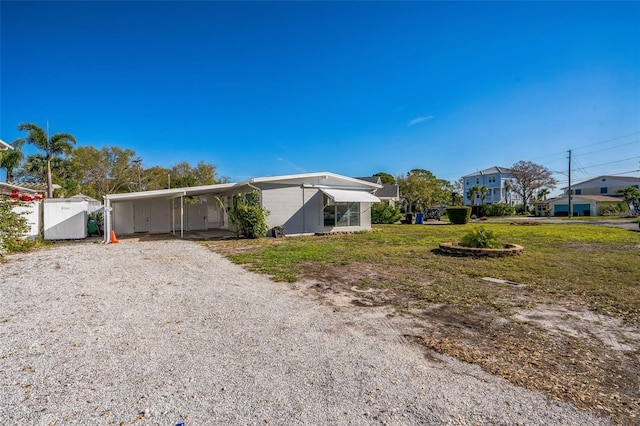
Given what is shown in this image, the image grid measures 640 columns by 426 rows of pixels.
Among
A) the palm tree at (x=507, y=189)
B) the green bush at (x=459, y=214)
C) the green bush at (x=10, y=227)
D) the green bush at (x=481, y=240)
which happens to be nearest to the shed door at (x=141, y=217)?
the green bush at (x=10, y=227)

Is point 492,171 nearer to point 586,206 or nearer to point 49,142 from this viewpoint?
point 586,206

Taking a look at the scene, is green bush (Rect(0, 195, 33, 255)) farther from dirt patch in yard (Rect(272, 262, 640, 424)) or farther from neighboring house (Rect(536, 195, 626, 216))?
neighboring house (Rect(536, 195, 626, 216))

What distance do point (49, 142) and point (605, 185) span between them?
8190 cm

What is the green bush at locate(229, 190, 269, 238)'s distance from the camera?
50.8ft

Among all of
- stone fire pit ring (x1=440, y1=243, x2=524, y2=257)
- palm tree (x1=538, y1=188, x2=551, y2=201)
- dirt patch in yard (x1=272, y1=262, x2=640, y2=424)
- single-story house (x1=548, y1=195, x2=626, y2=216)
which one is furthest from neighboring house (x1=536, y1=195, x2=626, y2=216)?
dirt patch in yard (x1=272, y1=262, x2=640, y2=424)

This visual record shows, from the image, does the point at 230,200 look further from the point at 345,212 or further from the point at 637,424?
the point at 637,424

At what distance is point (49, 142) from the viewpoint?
84.2 ft

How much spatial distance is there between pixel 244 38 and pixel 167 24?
316 cm

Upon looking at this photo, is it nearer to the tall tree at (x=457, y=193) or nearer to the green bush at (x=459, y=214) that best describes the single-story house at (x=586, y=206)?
the tall tree at (x=457, y=193)

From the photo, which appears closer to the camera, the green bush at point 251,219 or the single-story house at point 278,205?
the green bush at point 251,219

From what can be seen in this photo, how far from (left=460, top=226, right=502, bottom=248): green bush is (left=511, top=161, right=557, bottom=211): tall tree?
5618 centimetres

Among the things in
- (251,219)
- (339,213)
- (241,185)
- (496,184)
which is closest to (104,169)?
(241,185)

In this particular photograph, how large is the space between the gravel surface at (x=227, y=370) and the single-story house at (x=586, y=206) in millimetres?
55881

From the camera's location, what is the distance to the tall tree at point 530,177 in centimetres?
5584
